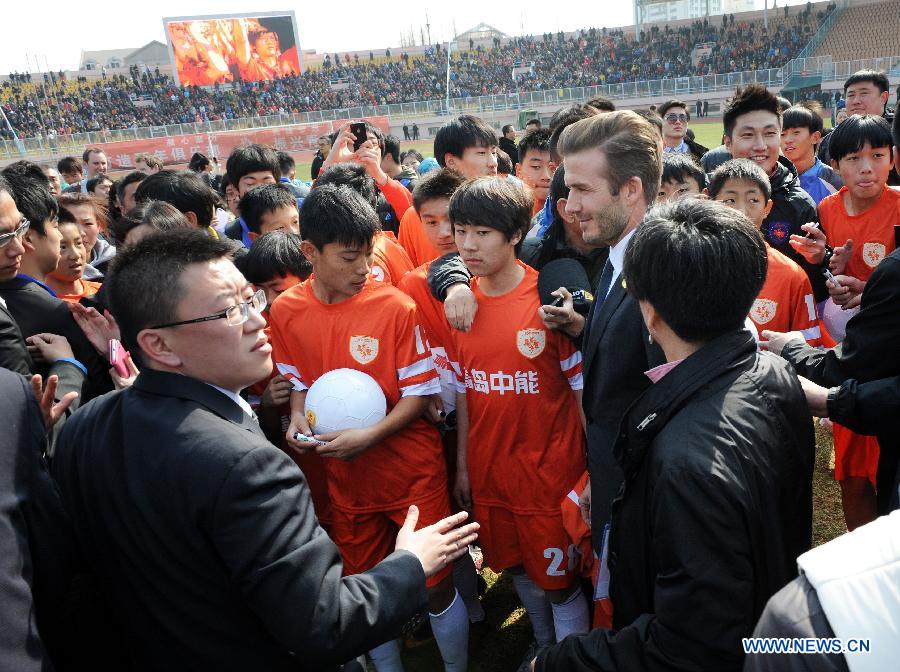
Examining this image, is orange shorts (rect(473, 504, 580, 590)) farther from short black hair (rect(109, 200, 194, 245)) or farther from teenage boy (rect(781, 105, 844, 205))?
teenage boy (rect(781, 105, 844, 205))

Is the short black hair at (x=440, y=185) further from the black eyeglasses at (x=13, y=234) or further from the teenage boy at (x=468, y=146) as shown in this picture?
the black eyeglasses at (x=13, y=234)

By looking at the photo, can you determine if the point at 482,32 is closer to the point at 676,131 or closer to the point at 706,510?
the point at 676,131

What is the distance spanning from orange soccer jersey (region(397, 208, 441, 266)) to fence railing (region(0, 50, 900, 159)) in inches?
1236

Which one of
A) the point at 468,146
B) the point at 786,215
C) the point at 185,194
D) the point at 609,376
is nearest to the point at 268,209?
the point at 185,194

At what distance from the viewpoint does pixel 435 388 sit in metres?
2.99

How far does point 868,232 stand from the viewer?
176 inches

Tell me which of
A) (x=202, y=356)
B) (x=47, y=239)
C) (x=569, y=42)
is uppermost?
(x=569, y=42)

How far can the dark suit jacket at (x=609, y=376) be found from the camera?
7.48 feet

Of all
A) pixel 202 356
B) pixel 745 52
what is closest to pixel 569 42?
pixel 745 52

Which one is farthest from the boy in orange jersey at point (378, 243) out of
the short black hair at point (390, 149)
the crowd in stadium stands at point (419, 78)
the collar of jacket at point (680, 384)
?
the crowd in stadium stands at point (419, 78)

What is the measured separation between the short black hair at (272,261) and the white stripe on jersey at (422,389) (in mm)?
1123

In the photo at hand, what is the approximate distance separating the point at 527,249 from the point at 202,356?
216cm

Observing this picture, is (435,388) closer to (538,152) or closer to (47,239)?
(47,239)

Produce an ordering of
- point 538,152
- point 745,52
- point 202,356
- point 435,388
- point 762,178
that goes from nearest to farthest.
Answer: point 202,356 < point 435,388 < point 762,178 < point 538,152 < point 745,52
